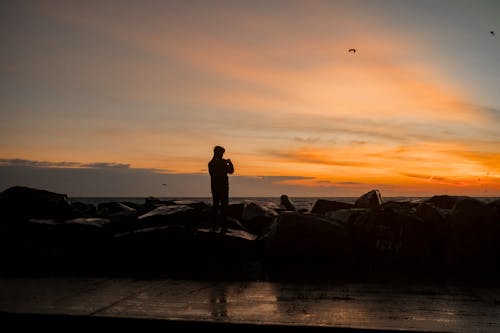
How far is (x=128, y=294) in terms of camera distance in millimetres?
5992

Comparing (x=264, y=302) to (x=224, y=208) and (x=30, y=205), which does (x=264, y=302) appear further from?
(x=30, y=205)

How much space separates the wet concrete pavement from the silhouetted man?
304cm

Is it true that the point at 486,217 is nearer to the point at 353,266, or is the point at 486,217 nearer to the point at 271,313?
the point at 353,266

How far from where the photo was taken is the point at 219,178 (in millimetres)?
9945

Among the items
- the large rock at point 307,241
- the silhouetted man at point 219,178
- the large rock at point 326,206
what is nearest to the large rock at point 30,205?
the silhouetted man at point 219,178

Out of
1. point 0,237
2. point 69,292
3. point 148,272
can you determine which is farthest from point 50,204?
point 69,292

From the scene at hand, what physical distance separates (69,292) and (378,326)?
4086 mm

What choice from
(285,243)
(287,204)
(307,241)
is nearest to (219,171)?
(285,243)

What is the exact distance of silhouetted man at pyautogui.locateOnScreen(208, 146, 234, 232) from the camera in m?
9.86

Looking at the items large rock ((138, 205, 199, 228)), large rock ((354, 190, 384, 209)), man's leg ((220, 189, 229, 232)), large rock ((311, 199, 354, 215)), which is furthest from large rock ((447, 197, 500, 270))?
large rock ((138, 205, 199, 228))

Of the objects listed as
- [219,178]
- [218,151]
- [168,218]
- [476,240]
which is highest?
[218,151]

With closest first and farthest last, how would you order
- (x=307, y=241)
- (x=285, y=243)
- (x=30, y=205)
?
(x=307, y=241)
(x=285, y=243)
(x=30, y=205)

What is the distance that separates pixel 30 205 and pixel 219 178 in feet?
17.9

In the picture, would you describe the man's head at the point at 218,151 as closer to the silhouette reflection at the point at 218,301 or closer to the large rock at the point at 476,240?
the silhouette reflection at the point at 218,301
